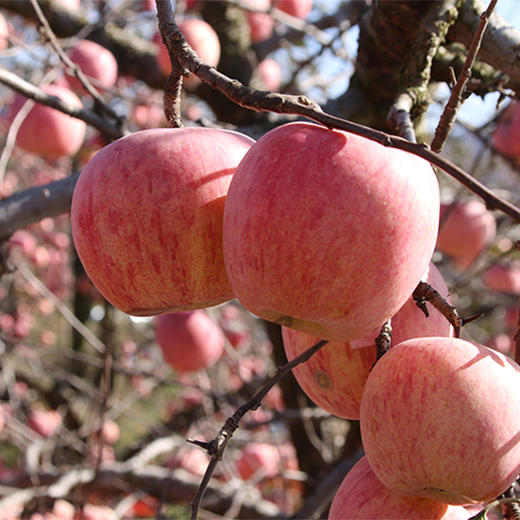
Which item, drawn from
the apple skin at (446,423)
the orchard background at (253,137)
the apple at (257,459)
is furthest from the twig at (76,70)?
the apple at (257,459)

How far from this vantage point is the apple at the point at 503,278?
2.79 metres

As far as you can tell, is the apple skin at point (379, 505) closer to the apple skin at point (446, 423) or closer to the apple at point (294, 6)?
the apple skin at point (446, 423)

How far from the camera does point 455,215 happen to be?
221cm

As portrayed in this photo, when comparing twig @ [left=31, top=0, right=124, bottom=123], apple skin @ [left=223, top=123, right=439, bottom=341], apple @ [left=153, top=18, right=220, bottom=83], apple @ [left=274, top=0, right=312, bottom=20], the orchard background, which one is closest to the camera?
apple skin @ [left=223, top=123, right=439, bottom=341]

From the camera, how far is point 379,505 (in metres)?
0.54

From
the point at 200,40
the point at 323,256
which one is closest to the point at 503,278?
the point at 200,40

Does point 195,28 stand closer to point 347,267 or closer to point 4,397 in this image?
point 347,267

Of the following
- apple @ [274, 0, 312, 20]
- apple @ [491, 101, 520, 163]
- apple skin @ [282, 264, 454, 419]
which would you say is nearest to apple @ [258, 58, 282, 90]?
apple @ [274, 0, 312, 20]

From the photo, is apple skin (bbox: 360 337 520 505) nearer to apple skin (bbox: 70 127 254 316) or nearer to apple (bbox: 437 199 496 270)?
apple skin (bbox: 70 127 254 316)

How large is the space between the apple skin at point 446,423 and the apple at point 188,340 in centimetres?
134

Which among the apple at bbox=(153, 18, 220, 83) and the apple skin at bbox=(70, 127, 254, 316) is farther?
the apple at bbox=(153, 18, 220, 83)

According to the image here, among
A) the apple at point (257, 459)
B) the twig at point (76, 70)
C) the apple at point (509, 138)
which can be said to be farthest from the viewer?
the apple at point (257, 459)

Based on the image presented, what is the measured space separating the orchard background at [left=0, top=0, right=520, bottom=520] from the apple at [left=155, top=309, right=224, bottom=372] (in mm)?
58

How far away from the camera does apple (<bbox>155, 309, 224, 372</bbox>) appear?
183 cm
